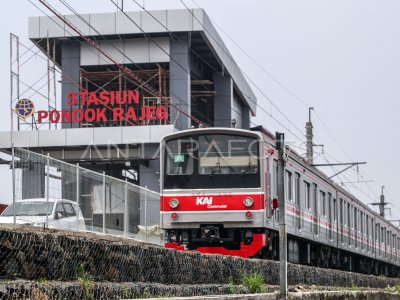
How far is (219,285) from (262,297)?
802 millimetres

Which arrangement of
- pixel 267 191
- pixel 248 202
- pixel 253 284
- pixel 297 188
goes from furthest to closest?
pixel 297 188 → pixel 267 191 → pixel 248 202 → pixel 253 284

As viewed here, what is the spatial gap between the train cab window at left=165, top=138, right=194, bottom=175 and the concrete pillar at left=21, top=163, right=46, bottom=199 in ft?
12.4

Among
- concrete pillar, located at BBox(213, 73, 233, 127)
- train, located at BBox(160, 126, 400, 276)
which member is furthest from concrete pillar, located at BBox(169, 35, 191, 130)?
train, located at BBox(160, 126, 400, 276)

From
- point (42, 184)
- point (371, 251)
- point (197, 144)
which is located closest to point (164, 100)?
point (371, 251)

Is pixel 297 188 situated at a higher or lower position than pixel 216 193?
higher

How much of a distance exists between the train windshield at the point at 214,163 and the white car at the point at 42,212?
246cm

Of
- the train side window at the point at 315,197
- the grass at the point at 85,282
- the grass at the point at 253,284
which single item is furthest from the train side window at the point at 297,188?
the grass at the point at 85,282

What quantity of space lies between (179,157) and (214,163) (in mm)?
821

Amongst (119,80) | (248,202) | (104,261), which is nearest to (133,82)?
(119,80)

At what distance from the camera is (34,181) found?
16.2 metres

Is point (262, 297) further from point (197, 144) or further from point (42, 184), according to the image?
point (197, 144)

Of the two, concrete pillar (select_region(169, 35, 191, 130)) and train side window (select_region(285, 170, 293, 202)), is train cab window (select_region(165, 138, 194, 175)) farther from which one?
concrete pillar (select_region(169, 35, 191, 130))

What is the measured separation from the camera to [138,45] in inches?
1716

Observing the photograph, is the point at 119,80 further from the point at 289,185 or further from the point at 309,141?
the point at 289,185
